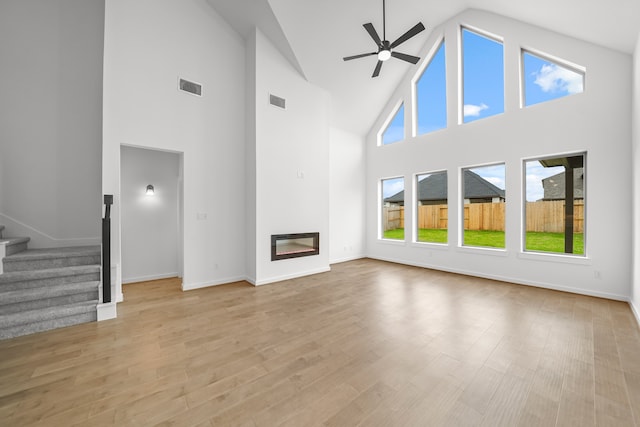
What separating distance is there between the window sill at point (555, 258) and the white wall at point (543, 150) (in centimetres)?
1

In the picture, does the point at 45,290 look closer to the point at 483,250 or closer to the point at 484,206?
the point at 483,250

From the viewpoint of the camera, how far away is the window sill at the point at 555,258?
395 cm

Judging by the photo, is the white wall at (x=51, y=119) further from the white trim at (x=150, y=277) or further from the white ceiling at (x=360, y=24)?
the white ceiling at (x=360, y=24)

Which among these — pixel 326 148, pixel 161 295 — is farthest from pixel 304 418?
pixel 326 148

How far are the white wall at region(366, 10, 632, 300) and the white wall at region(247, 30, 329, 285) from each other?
7.71 feet

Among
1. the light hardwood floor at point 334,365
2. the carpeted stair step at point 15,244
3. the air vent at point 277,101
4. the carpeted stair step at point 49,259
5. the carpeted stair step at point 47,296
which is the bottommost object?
the light hardwood floor at point 334,365

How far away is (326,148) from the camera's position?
18.2ft

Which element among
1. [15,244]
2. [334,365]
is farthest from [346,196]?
[15,244]

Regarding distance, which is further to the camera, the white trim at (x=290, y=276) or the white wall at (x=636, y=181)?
the white trim at (x=290, y=276)

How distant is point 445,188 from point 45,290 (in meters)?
6.95

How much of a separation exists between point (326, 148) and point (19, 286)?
16.8ft

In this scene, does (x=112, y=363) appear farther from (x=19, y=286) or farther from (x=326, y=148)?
(x=326, y=148)

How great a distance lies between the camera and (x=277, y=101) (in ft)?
15.9

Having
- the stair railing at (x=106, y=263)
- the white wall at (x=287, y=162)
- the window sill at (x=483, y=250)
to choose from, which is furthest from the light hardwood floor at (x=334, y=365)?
the white wall at (x=287, y=162)
